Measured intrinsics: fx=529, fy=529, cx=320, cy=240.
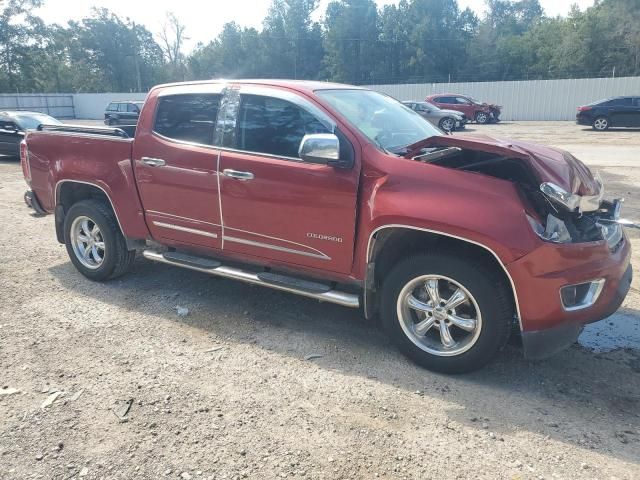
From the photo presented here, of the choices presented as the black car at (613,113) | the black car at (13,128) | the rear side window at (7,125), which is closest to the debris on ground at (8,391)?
the black car at (13,128)

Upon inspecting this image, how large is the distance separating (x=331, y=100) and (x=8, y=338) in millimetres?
3181

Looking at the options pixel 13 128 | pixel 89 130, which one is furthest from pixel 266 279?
pixel 13 128

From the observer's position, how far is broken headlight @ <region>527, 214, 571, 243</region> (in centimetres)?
317

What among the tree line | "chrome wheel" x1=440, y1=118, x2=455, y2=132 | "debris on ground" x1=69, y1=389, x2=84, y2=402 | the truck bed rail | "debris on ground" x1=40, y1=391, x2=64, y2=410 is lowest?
"debris on ground" x1=40, y1=391, x2=64, y2=410

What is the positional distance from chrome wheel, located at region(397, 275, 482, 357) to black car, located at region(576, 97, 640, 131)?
23473 millimetres

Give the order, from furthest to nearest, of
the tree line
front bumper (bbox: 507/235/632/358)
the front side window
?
the tree line → the front side window → front bumper (bbox: 507/235/632/358)

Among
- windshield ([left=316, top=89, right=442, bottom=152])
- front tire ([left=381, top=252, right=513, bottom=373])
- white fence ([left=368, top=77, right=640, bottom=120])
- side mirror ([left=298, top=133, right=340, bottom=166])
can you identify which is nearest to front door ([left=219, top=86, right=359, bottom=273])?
side mirror ([left=298, top=133, right=340, bottom=166])

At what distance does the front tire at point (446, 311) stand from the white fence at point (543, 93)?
33.8 metres

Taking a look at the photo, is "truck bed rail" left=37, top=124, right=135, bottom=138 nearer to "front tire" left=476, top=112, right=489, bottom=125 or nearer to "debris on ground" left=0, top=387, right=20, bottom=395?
"debris on ground" left=0, top=387, right=20, bottom=395

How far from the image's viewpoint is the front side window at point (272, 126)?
402 cm

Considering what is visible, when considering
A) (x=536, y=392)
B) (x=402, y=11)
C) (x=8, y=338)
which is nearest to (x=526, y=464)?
(x=536, y=392)

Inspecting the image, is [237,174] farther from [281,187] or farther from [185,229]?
[185,229]

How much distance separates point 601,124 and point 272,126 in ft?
77.4

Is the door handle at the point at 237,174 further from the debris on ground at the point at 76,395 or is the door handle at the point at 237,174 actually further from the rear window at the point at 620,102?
the rear window at the point at 620,102
